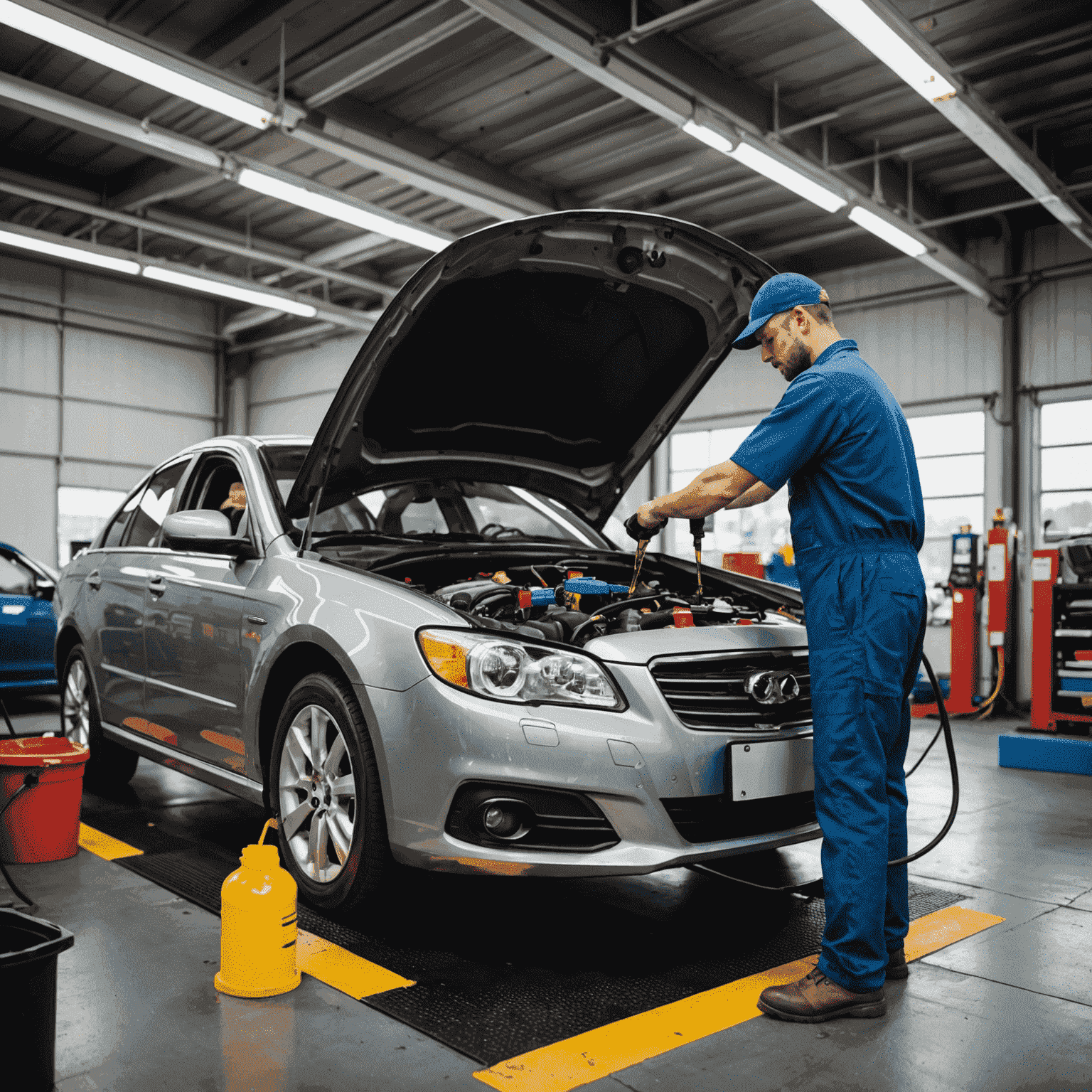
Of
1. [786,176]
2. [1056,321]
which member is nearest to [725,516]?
[1056,321]

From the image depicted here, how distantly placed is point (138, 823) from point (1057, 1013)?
10.8ft

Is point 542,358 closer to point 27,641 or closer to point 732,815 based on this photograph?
point 732,815

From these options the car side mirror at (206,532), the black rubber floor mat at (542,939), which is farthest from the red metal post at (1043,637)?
the car side mirror at (206,532)

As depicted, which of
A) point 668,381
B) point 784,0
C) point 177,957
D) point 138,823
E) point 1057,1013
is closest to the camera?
point 1057,1013

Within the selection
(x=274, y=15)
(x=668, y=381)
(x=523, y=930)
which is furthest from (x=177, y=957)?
(x=274, y=15)

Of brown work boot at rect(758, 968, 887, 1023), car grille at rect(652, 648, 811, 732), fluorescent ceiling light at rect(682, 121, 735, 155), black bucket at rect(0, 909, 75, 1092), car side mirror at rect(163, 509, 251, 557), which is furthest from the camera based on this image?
fluorescent ceiling light at rect(682, 121, 735, 155)

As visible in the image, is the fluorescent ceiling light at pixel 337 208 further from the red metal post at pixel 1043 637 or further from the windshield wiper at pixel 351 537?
the red metal post at pixel 1043 637

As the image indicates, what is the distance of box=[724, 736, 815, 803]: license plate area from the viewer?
2.42m

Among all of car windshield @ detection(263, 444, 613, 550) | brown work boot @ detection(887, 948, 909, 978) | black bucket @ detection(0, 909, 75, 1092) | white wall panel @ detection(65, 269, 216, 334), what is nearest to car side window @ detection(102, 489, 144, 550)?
car windshield @ detection(263, 444, 613, 550)

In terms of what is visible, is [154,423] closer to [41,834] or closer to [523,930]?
[41,834]

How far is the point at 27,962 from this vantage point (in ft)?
5.55

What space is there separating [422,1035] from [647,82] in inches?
235

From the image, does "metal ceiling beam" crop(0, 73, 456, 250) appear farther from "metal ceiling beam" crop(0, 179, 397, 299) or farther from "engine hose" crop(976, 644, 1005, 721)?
"engine hose" crop(976, 644, 1005, 721)

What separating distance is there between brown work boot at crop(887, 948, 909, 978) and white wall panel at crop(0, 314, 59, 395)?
14.8m
